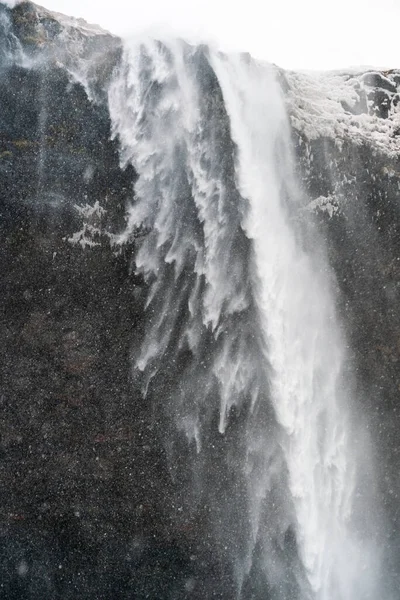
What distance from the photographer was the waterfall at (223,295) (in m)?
6.86

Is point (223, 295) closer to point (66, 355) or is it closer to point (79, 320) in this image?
point (79, 320)

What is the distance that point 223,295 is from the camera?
6.91 meters

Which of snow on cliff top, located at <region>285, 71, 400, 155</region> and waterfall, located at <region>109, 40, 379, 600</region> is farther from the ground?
snow on cliff top, located at <region>285, 71, 400, 155</region>

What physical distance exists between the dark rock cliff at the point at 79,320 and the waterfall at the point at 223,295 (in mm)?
313

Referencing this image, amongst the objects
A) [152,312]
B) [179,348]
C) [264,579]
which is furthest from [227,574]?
[152,312]

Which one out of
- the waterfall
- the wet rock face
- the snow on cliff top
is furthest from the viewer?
the snow on cliff top

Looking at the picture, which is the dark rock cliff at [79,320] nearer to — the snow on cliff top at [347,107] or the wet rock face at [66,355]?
the wet rock face at [66,355]

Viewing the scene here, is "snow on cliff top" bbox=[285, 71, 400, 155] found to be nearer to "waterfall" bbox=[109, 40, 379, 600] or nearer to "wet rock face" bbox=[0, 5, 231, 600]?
"waterfall" bbox=[109, 40, 379, 600]

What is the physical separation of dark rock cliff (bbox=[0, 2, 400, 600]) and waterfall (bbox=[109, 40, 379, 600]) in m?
0.31

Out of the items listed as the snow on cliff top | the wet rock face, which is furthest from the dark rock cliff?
the snow on cliff top

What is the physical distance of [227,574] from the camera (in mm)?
6965

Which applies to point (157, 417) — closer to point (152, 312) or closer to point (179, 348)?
point (179, 348)

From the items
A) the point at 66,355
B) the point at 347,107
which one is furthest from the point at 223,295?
the point at 347,107

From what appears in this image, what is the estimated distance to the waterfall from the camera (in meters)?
6.86
